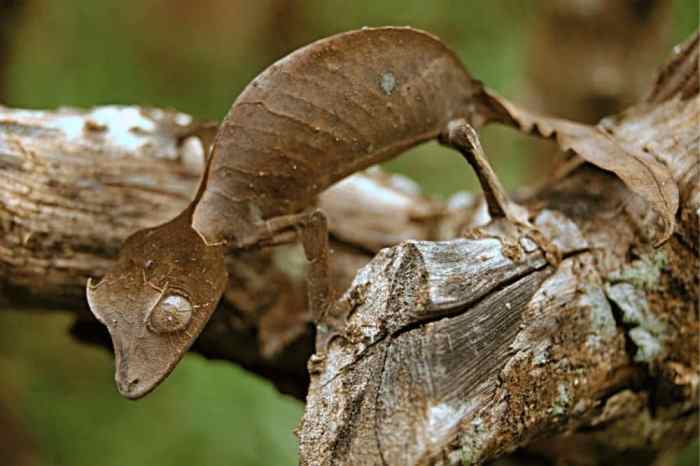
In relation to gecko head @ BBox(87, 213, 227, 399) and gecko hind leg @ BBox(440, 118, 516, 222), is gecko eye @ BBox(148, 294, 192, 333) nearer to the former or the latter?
gecko head @ BBox(87, 213, 227, 399)

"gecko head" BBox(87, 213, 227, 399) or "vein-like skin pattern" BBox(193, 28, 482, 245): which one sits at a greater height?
"vein-like skin pattern" BBox(193, 28, 482, 245)

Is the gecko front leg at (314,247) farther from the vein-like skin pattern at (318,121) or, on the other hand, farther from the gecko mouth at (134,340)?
the gecko mouth at (134,340)

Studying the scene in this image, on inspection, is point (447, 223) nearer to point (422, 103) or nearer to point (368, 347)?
point (422, 103)

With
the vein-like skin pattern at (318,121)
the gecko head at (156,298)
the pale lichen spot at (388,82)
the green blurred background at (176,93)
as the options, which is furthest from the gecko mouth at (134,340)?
the green blurred background at (176,93)

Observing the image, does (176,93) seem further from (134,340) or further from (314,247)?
(134,340)

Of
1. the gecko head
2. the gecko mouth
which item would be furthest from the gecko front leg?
the gecko mouth

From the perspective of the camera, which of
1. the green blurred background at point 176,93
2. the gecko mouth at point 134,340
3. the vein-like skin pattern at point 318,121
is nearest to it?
the gecko mouth at point 134,340

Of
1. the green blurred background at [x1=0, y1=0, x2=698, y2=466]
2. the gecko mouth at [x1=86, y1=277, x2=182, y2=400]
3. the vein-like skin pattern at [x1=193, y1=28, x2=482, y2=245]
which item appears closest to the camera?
the gecko mouth at [x1=86, y1=277, x2=182, y2=400]

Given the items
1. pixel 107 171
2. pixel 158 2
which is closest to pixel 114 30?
pixel 158 2
